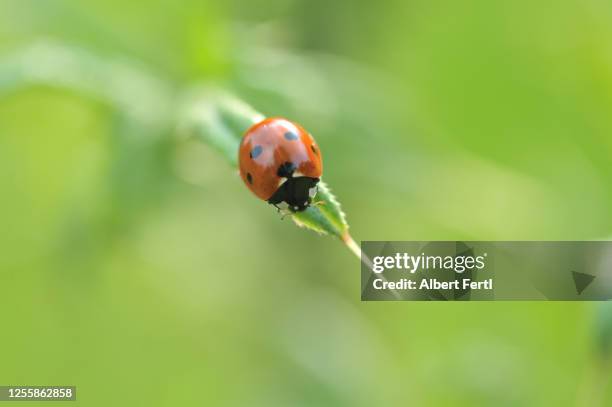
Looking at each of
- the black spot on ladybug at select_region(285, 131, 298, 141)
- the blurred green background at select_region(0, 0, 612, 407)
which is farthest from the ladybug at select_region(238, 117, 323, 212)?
the blurred green background at select_region(0, 0, 612, 407)

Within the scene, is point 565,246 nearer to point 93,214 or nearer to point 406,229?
point 406,229

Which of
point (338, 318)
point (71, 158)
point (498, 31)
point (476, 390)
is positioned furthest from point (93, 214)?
point (498, 31)

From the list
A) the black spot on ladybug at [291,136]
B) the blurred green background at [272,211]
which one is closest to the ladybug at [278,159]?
the black spot on ladybug at [291,136]

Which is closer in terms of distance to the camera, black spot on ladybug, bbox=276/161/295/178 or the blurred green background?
black spot on ladybug, bbox=276/161/295/178

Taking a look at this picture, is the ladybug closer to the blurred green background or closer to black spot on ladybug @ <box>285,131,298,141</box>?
black spot on ladybug @ <box>285,131,298,141</box>

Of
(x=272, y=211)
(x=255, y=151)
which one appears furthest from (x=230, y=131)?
(x=272, y=211)

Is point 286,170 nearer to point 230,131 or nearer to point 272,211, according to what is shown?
point 230,131

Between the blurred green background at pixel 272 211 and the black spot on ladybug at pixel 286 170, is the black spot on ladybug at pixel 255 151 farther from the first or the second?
the blurred green background at pixel 272 211
